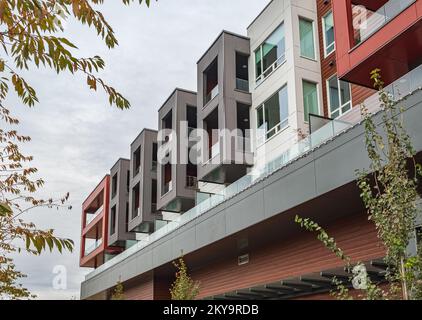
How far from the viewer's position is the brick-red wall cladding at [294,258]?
16109 millimetres

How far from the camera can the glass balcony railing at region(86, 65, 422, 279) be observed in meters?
13.1

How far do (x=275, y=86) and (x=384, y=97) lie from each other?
16.3 m

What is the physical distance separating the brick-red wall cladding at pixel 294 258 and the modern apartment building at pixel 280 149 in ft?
0.17

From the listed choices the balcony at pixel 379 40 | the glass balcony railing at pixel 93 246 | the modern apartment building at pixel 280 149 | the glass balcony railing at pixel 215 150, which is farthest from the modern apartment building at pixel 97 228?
the balcony at pixel 379 40

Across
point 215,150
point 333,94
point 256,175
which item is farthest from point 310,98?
point 215,150

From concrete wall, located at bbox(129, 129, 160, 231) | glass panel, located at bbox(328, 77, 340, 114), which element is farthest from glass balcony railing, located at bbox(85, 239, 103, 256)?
glass panel, located at bbox(328, 77, 340, 114)

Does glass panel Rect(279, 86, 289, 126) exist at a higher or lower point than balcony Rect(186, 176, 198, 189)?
higher

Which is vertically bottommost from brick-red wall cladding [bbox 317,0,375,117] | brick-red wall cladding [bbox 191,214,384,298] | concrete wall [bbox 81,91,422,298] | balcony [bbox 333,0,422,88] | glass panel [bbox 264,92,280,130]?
brick-red wall cladding [bbox 191,214,384,298]

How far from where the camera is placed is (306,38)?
24.2 meters

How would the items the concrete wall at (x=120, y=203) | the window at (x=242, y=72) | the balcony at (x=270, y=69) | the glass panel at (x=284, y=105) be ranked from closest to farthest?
the glass panel at (x=284, y=105), the balcony at (x=270, y=69), the window at (x=242, y=72), the concrete wall at (x=120, y=203)

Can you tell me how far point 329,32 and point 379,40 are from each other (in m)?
7.90

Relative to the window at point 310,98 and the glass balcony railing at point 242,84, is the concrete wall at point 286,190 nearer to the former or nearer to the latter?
the window at point 310,98

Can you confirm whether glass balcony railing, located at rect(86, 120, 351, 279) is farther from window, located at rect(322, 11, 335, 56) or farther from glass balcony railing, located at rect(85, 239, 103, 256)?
glass balcony railing, located at rect(85, 239, 103, 256)
